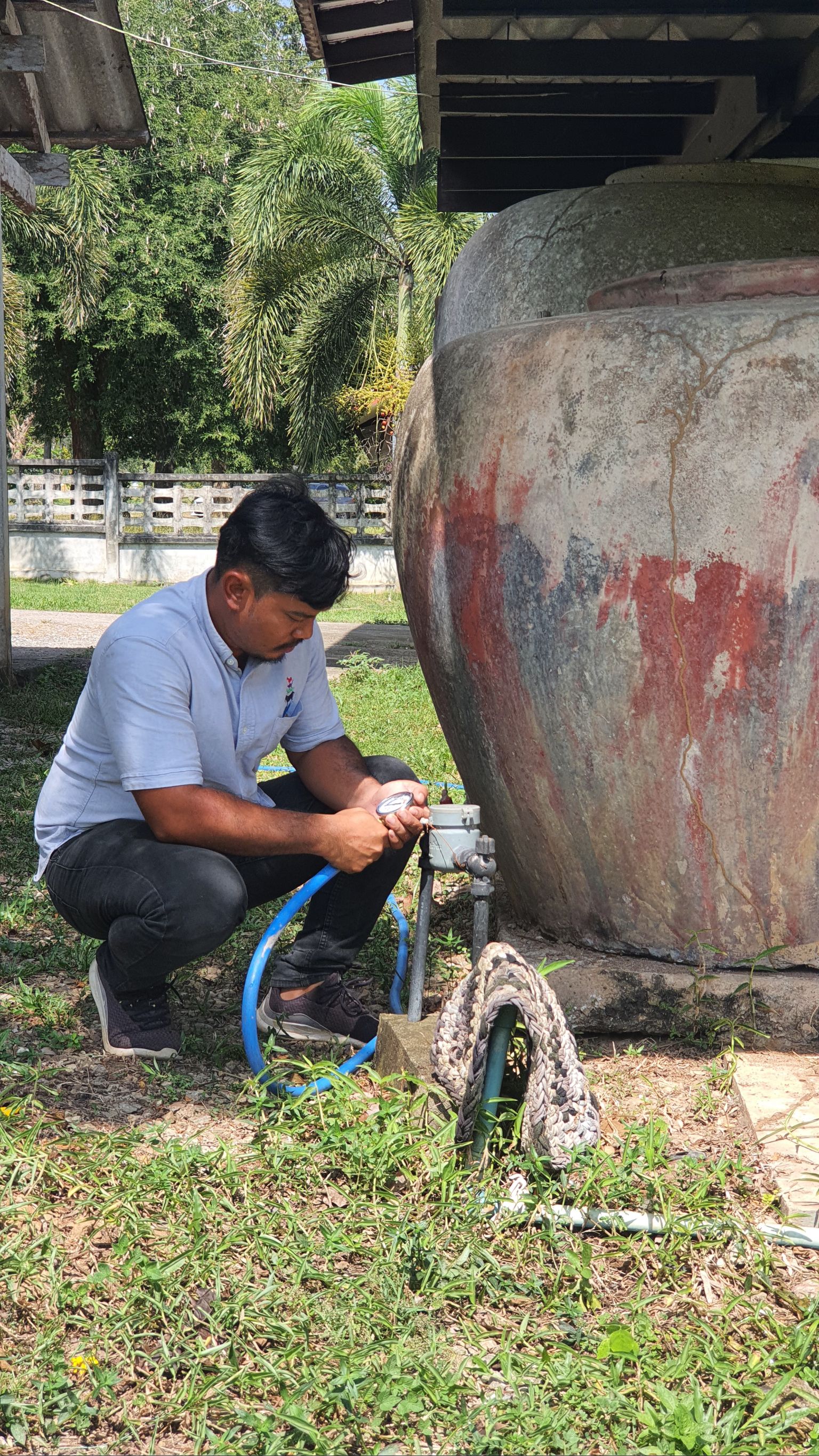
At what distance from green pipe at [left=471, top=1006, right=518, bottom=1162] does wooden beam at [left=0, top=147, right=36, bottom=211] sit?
6.03 m

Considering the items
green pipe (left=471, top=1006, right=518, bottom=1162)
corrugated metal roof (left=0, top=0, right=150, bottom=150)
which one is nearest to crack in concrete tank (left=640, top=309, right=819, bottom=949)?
green pipe (left=471, top=1006, right=518, bottom=1162)

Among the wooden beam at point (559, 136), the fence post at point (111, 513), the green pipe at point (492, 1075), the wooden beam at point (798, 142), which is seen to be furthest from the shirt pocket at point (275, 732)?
the fence post at point (111, 513)

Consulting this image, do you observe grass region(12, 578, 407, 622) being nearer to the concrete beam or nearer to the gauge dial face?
the concrete beam

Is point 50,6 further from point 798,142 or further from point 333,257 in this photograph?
point 333,257

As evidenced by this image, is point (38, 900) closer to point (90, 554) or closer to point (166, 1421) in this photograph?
point (166, 1421)

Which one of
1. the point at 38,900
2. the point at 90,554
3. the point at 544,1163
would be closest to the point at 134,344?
the point at 90,554

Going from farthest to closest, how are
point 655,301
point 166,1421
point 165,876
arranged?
point 655,301, point 165,876, point 166,1421

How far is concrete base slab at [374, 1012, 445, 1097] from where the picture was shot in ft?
8.21

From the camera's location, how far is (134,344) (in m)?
22.6

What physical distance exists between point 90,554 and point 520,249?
61.1 feet

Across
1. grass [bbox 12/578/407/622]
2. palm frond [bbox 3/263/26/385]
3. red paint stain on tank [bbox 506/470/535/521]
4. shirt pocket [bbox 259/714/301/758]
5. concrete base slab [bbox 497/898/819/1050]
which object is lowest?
grass [bbox 12/578/407/622]

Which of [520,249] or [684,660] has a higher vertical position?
[520,249]

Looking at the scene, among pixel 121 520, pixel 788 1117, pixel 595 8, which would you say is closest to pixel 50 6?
pixel 595 8

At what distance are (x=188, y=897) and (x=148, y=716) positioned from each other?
1.25ft
